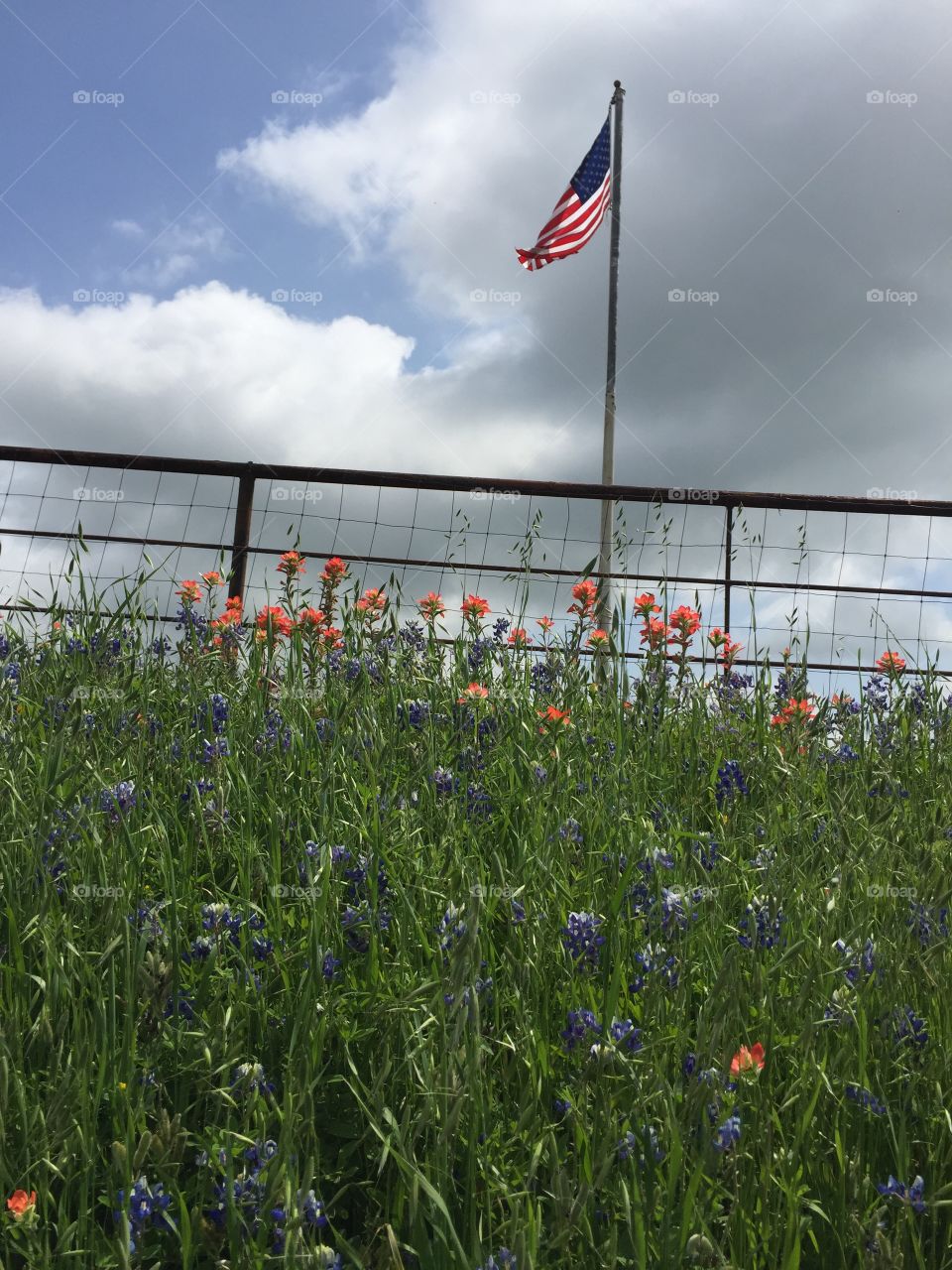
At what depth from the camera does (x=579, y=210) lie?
1538 cm

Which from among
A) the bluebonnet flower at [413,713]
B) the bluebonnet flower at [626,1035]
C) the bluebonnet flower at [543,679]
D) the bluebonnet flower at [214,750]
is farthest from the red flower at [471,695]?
the bluebonnet flower at [626,1035]

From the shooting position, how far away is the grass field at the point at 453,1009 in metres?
1.42

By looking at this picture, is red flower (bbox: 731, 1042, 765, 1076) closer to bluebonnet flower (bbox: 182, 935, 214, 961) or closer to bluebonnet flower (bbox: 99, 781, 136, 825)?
bluebonnet flower (bbox: 182, 935, 214, 961)

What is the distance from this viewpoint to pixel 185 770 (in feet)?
9.40

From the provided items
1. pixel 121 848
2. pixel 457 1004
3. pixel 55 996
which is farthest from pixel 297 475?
pixel 457 1004

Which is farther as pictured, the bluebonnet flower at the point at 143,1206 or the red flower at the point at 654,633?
the red flower at the point at 654,633

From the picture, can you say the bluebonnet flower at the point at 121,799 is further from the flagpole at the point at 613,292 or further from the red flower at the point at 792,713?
the flagpole at the point at 613,292

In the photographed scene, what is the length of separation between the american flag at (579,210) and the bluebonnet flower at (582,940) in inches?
548

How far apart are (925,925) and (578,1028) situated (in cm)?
92

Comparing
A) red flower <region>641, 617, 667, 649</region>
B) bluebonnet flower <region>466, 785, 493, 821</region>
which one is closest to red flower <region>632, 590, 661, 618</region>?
red flower <region>641, 617, 667, 649</region>

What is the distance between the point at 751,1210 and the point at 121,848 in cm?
139

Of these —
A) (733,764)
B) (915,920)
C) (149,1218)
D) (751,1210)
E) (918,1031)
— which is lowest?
(149,1218)

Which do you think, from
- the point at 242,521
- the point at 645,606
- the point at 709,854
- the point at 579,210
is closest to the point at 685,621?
the point at 645,606

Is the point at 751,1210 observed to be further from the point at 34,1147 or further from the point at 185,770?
the point at 185,770
